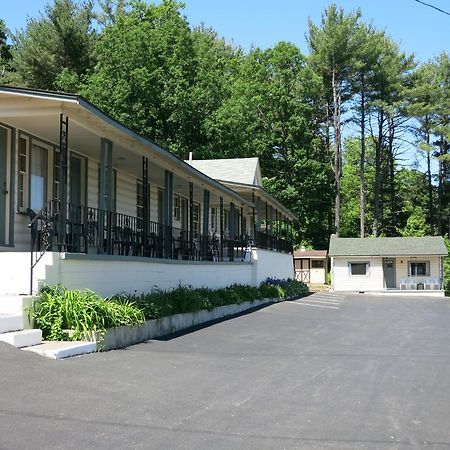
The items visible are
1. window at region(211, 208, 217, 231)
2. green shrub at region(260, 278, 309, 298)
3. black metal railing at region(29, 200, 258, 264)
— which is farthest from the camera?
window at region(211, 208, 217, 231)

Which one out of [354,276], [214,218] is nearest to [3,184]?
[214,218]

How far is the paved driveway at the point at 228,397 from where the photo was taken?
5.16 metres

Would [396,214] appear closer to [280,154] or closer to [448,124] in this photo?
[448,124]

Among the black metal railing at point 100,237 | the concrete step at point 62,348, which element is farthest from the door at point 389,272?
the concrete step at point 62,348

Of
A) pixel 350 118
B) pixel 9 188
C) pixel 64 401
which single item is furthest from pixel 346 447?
pixel 350 118

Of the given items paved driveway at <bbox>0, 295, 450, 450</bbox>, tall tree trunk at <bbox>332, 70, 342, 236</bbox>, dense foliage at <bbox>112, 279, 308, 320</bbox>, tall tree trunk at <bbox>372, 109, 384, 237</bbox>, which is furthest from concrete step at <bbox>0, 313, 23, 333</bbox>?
tall tree trunk at <bbox>372, 109, 384, 237</bbox>

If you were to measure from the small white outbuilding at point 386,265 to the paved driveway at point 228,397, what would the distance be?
32381 mm

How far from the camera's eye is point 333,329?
14.8 meters

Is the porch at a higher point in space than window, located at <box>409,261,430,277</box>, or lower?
higher

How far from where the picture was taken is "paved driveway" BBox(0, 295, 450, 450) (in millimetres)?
5156

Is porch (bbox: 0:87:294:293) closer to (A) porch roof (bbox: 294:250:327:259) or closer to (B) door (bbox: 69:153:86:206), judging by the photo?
(B) door (bbox: 69:153:86:206)

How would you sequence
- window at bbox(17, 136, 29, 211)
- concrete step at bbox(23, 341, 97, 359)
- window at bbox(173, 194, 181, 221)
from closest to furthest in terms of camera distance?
concrete step at bbox(23, 341, 97, 359) < window at bbox(17, 136, 29, 211) < window at bbox(173, 194, 181, 221)

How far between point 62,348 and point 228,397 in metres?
2.81

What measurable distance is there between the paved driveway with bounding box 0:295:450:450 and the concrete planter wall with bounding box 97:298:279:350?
25cm
